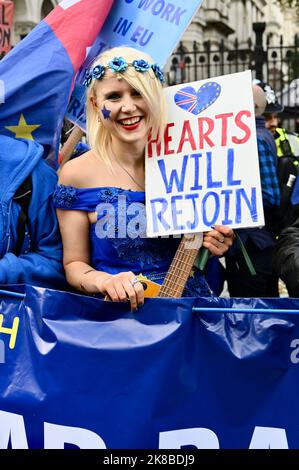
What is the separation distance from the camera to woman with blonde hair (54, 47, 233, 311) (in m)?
2.57

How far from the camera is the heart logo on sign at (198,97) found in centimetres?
264

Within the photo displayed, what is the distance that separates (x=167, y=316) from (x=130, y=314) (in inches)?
4.5

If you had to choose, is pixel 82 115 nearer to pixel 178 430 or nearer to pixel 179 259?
pixel 179 259

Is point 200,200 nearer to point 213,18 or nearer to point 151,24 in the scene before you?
point 151,24

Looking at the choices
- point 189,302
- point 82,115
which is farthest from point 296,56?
point 189,302

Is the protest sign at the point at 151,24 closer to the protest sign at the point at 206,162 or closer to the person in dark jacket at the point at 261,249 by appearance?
the protest sign at the point at 206,162

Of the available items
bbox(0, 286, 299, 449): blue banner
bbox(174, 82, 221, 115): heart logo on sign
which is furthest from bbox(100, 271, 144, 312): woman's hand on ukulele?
bbox(174, 82, 221, 115): heart logo on sign

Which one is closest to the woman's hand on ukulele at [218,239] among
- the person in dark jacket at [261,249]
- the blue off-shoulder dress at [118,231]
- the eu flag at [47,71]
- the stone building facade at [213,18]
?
the blue off-shoulder dress at [118,231]

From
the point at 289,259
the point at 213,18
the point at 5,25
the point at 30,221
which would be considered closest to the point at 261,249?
the point at 289,259

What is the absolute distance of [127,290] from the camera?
7.35 feet

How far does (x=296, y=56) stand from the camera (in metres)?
15.2
